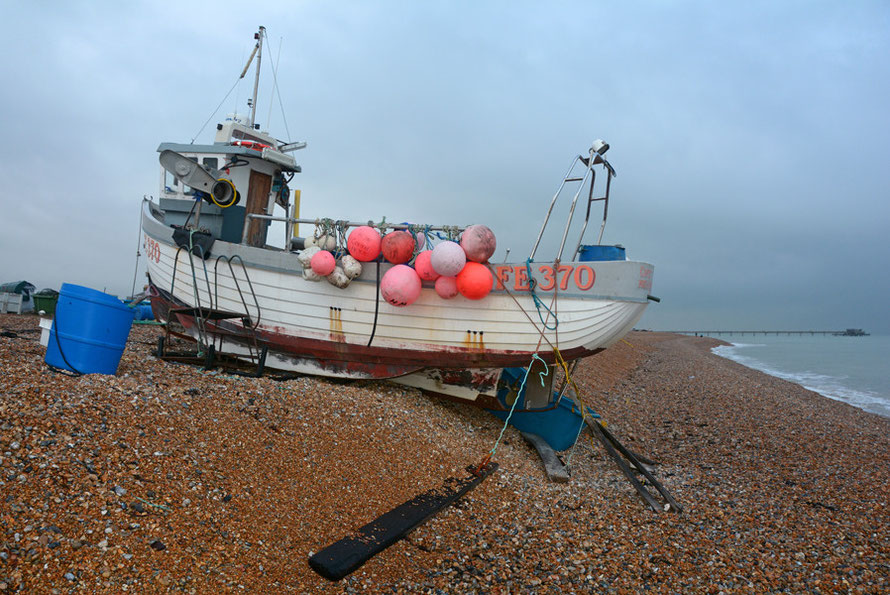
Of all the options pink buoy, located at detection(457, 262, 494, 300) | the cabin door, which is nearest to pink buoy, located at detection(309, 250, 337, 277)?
pink buoy, located at detection(457, 262, 494, 300)

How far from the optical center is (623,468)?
6234mm

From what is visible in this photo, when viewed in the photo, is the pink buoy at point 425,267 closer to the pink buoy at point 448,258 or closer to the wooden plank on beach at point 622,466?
the pink buoy at point 448,258

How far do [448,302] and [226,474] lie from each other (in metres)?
3.48

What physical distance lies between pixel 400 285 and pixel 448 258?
0.73m

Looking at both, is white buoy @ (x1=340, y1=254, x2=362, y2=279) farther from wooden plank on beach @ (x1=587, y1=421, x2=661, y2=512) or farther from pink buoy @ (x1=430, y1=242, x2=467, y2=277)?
wooden plank on beach @ (x1=587, y1=421, x2=661, y2=512)

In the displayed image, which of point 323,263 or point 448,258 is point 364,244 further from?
point 448,258

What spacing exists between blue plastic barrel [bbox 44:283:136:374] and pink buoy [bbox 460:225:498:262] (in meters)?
4.00

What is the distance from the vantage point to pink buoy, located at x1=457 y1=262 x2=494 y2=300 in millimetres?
6223

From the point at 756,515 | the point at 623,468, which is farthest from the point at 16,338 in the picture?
the point at 756,515

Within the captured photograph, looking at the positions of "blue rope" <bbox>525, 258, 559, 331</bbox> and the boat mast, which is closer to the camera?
"blue rope" <bbox>525, 258, 559, 331</bbox>

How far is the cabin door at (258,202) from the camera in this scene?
9.35m

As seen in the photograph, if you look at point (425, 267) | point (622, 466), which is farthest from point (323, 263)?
point (622, 466)

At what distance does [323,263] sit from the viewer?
22.3ft

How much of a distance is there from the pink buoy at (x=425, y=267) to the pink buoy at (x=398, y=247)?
20 cm
